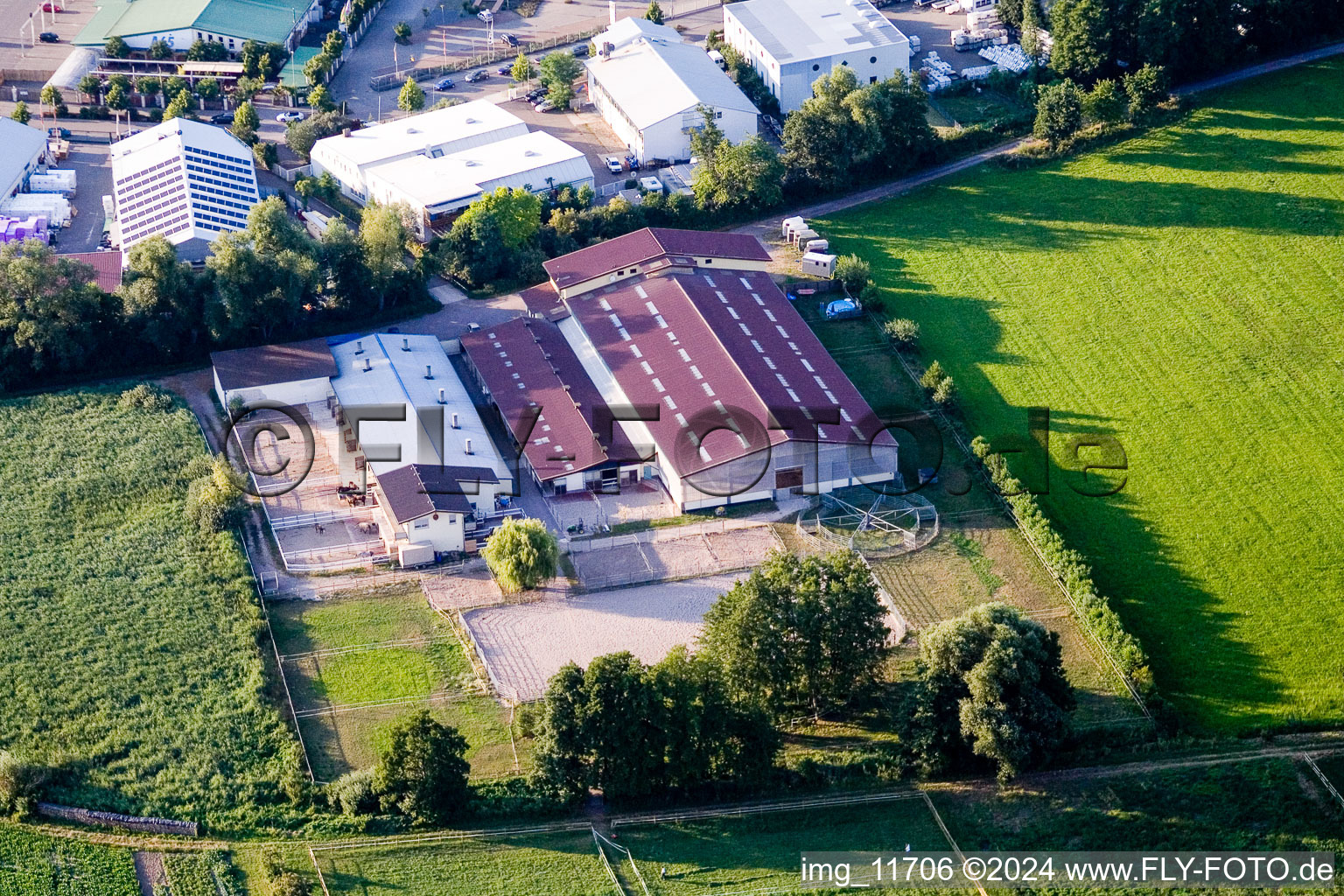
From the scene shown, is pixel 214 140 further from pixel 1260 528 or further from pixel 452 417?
pixel 1260 528

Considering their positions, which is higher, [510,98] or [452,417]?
[510,98]

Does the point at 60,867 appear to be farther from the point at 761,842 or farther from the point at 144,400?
the point at 144,400

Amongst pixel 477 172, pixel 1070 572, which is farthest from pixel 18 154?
pixel 1070 572

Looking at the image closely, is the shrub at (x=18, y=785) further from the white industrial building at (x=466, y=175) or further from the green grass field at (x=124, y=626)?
the white industrial building at (x=466, y=175)

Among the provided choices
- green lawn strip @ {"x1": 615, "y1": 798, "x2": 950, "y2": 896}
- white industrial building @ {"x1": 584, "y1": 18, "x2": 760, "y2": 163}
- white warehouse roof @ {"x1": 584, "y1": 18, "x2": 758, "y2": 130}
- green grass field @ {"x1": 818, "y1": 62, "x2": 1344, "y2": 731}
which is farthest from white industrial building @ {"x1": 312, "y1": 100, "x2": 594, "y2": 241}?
green lawn strip @ {"x1": 615, "y1": 798, "x2": 950, "y2": 896}

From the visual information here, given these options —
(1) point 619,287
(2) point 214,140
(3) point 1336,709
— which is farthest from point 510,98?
(3) point 1336,709
